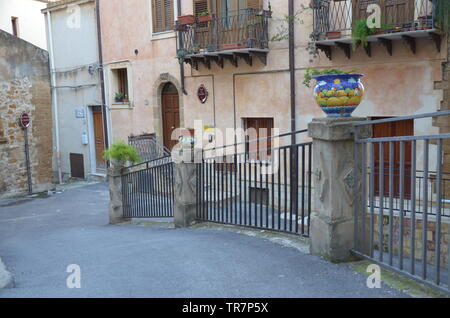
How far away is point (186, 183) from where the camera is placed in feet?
24.5

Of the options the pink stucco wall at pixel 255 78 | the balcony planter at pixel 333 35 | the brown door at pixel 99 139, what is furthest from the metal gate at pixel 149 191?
the brown door at pixel 99 139

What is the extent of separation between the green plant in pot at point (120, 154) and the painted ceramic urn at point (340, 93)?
6.34 metres

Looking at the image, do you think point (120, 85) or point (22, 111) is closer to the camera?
point (22, 111)

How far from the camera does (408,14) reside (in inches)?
353

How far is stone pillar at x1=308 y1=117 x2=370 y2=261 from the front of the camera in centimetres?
431

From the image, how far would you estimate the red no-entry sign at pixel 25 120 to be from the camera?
49.5 feet

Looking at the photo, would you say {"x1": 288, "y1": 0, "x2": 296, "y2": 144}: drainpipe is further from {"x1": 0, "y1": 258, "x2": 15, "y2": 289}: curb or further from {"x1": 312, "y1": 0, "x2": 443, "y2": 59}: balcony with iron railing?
{"x1": 0, "y1": 258, "x2": 15, "y2": 289}: curb

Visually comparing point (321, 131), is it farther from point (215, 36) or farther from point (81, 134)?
point (81, 134)

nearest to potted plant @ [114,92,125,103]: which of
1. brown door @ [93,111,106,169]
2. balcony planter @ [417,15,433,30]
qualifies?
brown door @ [93,111,106,169]

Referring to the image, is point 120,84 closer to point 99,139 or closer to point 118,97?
point 118,97

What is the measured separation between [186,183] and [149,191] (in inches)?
80.2

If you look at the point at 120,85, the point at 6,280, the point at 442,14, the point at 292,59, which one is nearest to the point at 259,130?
the point at 292,59
